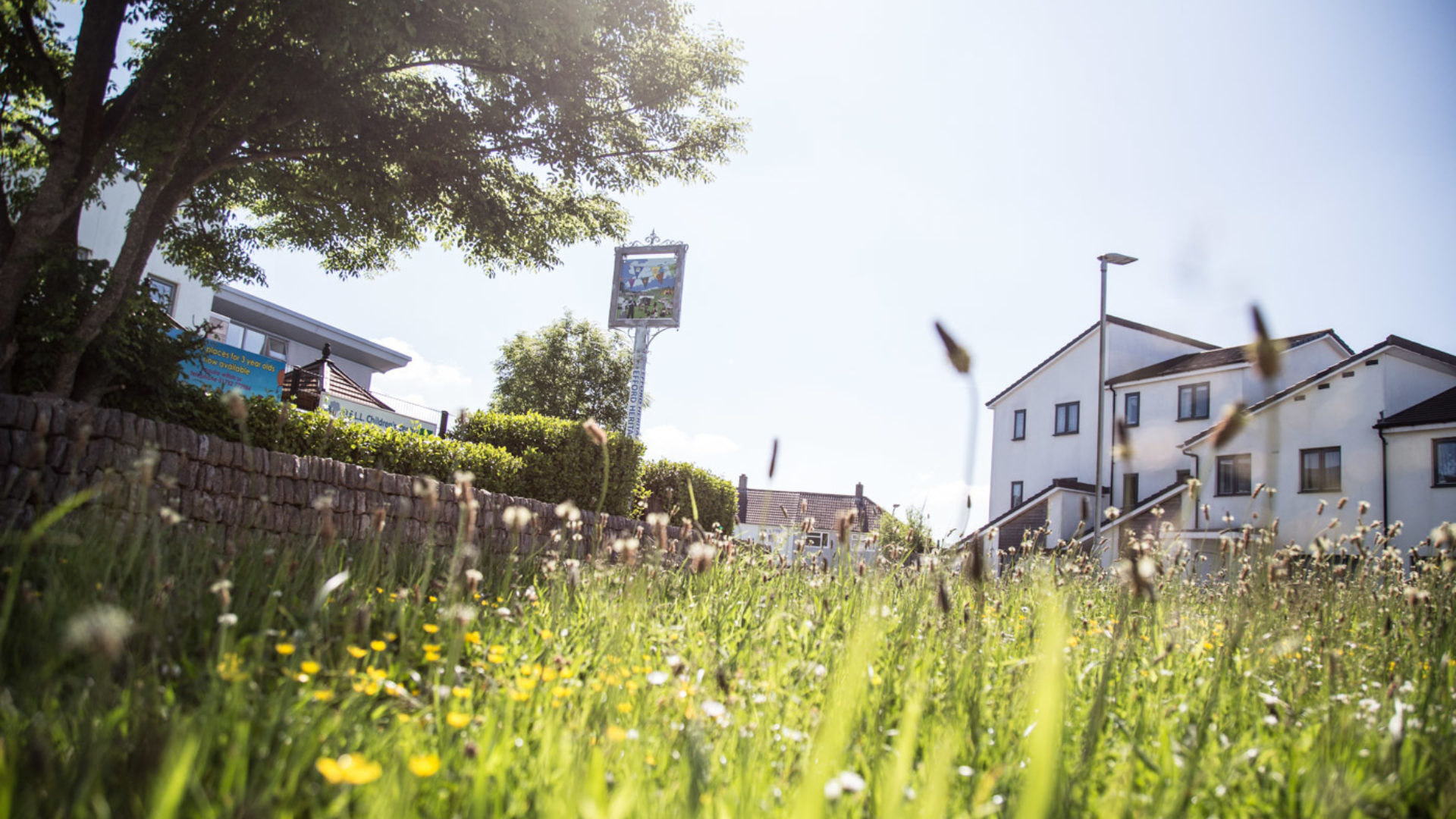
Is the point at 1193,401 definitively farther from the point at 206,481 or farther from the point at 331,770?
the point at 331,770

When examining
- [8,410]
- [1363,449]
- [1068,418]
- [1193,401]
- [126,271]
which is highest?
[1193,401]

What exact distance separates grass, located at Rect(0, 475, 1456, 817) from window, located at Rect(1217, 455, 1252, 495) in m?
25.5

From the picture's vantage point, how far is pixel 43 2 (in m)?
9.72

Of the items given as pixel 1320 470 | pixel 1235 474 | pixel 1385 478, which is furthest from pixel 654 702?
pixel 1235 474

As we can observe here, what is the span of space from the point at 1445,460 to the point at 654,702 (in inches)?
1065

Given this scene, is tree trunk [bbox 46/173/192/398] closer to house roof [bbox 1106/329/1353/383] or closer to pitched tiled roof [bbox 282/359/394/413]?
pitched tiled roof [bbox 282/359/394/413]

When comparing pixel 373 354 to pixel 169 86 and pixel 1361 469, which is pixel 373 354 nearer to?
pixel 169 86

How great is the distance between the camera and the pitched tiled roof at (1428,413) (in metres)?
21.7

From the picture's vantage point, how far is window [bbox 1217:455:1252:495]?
26562mm

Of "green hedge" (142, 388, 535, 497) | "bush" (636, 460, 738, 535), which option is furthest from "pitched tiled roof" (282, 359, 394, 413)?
"green hedge" (142, 388, 535, 497)

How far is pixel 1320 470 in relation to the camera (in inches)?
973

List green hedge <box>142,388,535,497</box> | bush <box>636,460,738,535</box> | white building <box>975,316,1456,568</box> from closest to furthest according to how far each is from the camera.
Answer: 1. green hedge <box>142,388,535,497</box>
2. bush <box>636,460,738,535</box>
3. white building <box>975,316,1456,568</box>

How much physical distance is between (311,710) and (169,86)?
9661mm

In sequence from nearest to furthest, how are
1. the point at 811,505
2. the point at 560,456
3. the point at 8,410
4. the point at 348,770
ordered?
the point at 348,770, the point at 8,410, the point at 560,456, the point at 811,505
